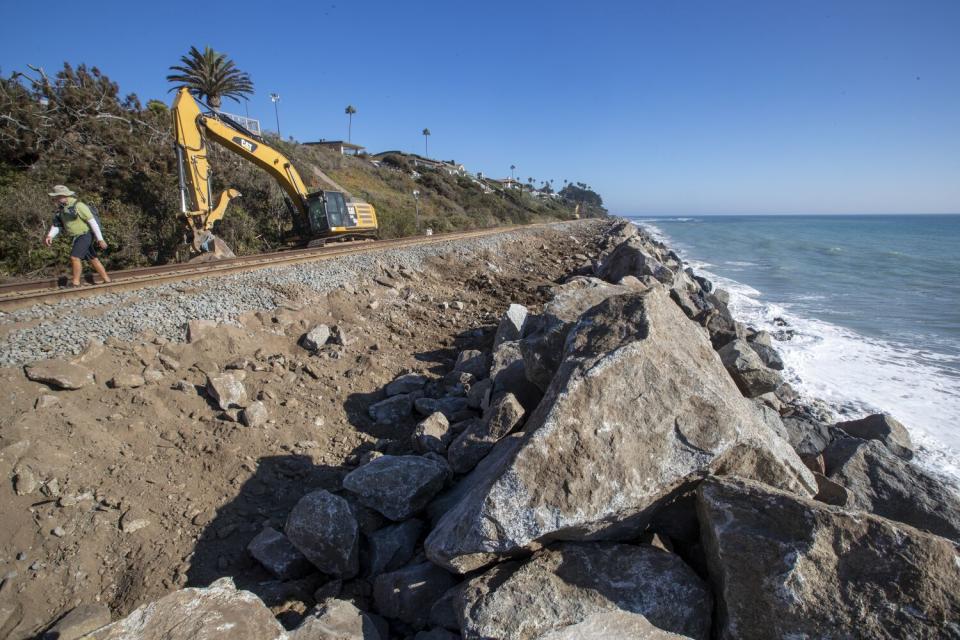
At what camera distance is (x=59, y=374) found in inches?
163

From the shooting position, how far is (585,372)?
2.79 metres

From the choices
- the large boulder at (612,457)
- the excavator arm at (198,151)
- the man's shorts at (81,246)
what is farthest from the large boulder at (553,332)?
the excavator arm at (198,151)

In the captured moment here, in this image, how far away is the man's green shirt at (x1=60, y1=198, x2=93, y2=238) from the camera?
6.57 m

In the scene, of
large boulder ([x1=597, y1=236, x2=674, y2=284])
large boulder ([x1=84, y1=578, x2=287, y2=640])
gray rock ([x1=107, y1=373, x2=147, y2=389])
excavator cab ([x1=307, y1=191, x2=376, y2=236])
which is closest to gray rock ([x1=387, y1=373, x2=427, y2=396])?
gray rock ([x1=107, y1=373, x2=147, y2=389])

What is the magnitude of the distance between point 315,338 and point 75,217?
408cm

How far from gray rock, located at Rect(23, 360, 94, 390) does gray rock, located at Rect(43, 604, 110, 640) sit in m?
2.15

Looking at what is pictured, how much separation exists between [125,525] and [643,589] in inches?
141

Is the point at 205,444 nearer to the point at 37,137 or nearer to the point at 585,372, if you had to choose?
the point at 585,372

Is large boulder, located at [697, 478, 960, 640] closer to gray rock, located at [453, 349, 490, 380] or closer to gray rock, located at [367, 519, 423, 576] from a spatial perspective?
gray rock, located at [367, 519, 423, 576]

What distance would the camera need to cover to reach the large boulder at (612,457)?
2381 mm

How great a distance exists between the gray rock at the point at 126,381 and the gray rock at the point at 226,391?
1.93 ft

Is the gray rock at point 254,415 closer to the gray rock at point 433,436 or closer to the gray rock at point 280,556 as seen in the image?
the gray rock at point 280,556

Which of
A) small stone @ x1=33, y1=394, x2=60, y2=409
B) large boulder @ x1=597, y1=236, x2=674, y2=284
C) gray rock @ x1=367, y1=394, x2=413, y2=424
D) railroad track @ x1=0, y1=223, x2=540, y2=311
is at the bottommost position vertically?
gray rock @ x1=367, y1=394, x2=413, y2=424

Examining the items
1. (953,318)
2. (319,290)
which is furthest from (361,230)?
(953,318)
